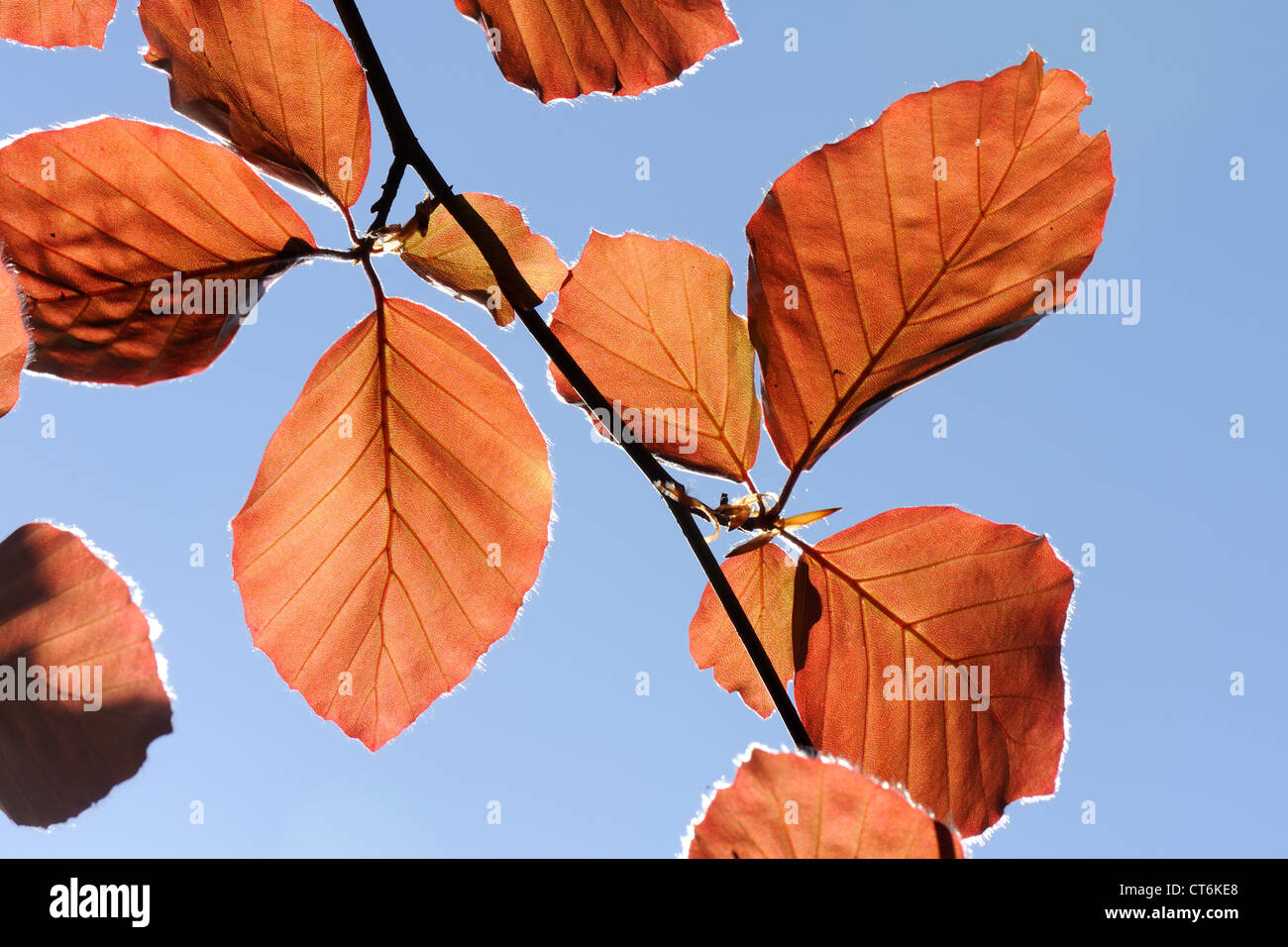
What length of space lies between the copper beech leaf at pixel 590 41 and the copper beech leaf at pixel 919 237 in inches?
6.5

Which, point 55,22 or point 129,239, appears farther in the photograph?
point 55,22

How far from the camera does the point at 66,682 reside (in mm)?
402

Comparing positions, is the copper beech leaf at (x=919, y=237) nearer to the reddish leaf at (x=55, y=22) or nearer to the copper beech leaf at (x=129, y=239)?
the copper beech leaf at (x=129, y=239)

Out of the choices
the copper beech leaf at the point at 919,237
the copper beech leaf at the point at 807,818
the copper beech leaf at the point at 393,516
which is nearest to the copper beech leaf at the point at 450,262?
the copper beech leaf at the point at 393,516

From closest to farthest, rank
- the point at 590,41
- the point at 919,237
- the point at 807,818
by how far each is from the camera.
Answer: the point at 807,818, the point at 919,237, the point at 590,41

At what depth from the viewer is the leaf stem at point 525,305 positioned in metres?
0.35

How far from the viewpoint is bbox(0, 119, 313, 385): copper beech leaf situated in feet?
1.28

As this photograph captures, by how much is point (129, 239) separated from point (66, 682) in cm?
22

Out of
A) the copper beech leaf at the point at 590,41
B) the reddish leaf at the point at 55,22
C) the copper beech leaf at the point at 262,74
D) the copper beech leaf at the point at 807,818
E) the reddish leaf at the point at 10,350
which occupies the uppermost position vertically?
the reddish leaf at the point at 55,22

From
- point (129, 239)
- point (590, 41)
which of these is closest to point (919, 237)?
point (590, 41)

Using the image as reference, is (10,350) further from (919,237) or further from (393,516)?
(919,237)

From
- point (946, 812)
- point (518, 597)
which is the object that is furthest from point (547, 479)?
point (946, 812)

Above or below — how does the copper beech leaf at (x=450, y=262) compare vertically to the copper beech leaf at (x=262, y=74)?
below
